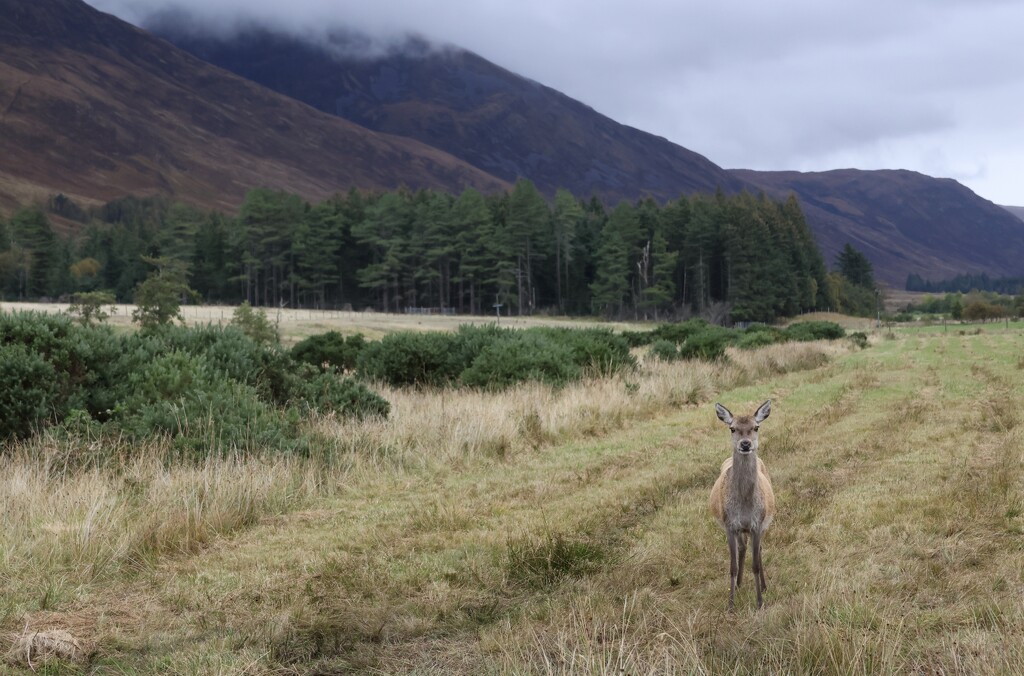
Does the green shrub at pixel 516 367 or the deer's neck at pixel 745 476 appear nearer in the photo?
the deer's neck at pixel 745 476

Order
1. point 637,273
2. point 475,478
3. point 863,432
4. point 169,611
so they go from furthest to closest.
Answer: point 637,273 → point 863,432 → point 475,478 → point 169,611

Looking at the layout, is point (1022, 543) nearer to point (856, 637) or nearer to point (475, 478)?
point (856, 637)

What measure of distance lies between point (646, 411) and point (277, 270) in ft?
316

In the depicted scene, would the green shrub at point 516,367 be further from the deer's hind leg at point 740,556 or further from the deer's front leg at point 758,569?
the deer's front leg at point 758,569

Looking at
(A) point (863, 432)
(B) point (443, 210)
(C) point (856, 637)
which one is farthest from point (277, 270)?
(C) point (856, 637)

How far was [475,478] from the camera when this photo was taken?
34.8ft

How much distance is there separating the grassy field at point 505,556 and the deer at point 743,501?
29cm

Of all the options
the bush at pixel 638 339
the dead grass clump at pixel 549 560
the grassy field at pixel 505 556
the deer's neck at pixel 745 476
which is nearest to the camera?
the grassy field at pixel 505 556

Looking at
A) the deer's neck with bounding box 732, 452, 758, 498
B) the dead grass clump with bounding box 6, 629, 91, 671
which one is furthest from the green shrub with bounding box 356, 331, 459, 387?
the dead grass clump with bounding box 6, 629, 91, 671

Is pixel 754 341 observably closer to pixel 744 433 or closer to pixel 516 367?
pixel 516 367

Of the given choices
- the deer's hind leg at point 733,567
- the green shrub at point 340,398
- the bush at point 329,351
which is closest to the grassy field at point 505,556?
the deer's hind leg at point 733,567

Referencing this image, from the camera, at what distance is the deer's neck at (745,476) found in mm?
6086

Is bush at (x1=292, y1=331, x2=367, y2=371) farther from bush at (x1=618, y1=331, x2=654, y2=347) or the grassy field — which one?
bush at (x1=618, y1=331, x2=654, y2=347)

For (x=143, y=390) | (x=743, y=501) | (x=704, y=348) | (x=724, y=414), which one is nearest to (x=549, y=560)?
(x=743, y=501)
